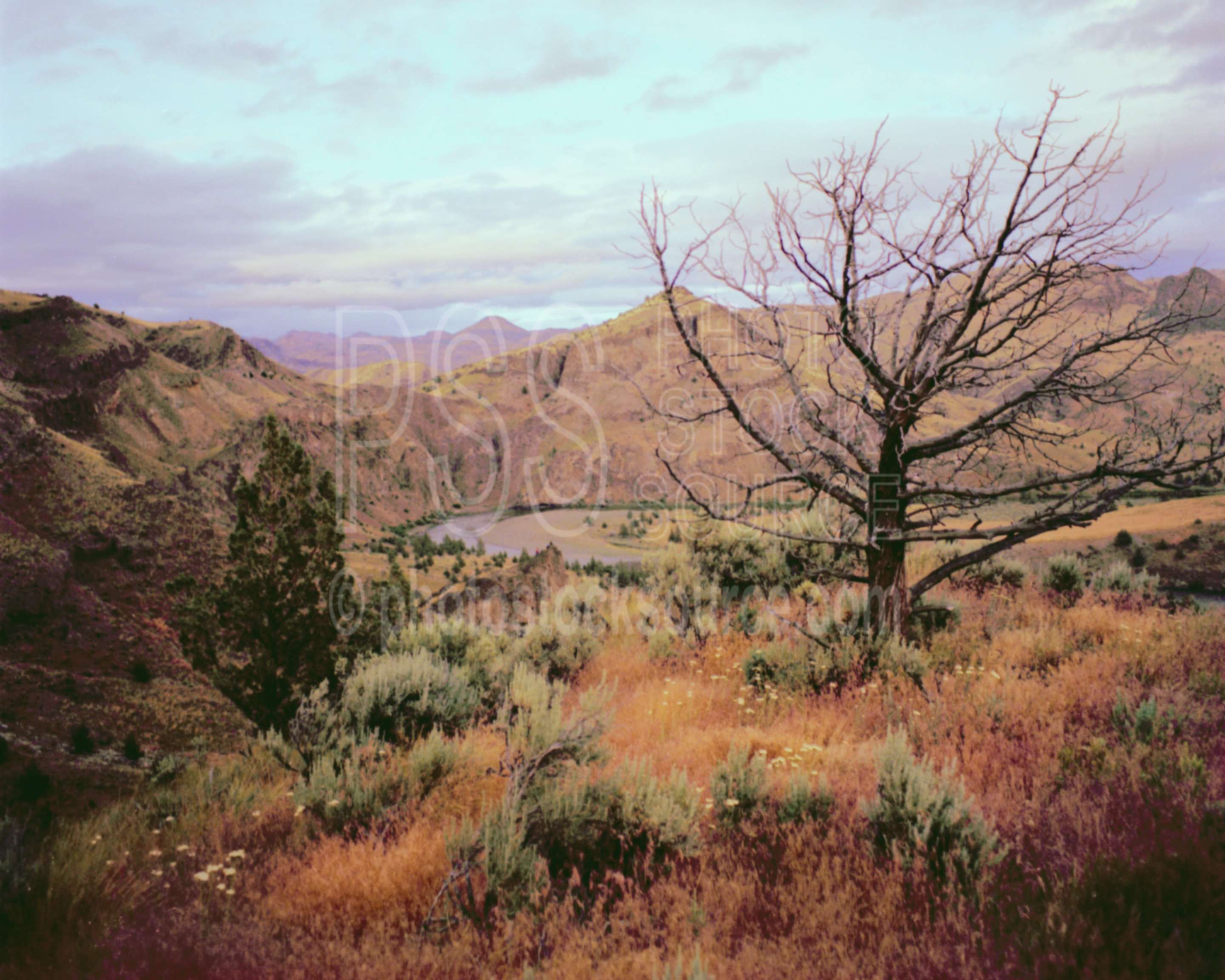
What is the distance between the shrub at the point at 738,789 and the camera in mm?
4016

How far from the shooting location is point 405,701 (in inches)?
245

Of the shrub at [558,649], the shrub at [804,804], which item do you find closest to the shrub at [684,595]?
the shrub at [558,649]

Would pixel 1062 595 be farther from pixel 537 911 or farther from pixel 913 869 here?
pixel 537 911

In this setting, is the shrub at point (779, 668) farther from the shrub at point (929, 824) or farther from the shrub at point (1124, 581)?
the shrub at point (1124, 581)

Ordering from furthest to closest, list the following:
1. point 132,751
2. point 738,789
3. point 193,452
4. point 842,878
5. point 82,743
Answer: point 193,452 → point 132,751 → point 82,743 → point 738,789 → point 842,878

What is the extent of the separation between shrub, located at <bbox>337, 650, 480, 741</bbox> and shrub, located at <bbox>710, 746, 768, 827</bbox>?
2.51 metres

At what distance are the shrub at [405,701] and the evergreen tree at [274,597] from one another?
5.61 m

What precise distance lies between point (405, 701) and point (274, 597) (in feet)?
21.3

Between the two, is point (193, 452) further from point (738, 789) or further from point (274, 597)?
point (738, 789)

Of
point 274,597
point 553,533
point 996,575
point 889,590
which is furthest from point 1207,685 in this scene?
point 553,533

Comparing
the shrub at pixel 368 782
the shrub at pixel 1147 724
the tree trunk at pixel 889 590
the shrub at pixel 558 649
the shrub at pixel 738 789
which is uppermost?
the tree trunk at pixel 889 590

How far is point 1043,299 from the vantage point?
646cm

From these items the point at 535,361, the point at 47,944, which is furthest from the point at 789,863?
the point at 535,361

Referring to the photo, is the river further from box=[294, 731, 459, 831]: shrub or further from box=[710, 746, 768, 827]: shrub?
box=[710, 746, 768, 827]: shrub
